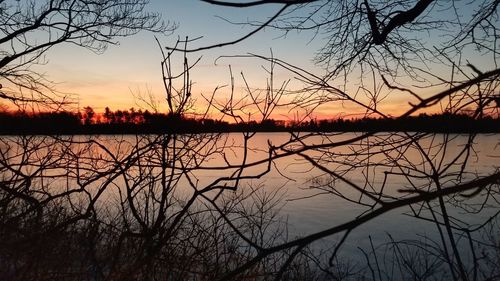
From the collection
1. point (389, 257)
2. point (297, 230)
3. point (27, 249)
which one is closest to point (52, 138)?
point (27, 249)

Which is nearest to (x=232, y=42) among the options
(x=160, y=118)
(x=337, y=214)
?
(x=160, y=118)

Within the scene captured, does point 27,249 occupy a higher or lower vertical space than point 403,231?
higher

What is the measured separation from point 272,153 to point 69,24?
969 cm

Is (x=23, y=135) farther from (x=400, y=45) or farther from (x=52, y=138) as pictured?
(x=400, y=45)

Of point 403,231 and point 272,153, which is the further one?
point 403,231

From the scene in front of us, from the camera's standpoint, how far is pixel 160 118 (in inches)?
123

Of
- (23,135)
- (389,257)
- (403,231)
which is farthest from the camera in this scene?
(403,231)

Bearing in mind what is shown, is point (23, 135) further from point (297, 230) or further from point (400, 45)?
point (297, 230)

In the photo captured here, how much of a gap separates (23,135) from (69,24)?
5858 mm

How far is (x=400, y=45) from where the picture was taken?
4.19 meters

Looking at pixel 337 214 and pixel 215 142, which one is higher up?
pixel 215 142

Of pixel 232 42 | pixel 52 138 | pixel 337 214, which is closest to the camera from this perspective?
pixel 232 42

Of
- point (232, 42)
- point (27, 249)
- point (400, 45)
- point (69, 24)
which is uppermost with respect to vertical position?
point (69, 24)

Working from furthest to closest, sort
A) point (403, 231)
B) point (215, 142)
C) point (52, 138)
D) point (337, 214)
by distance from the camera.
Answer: point (337, 214) → point (403, 231) → point (52, 138) → point (215, 142)
